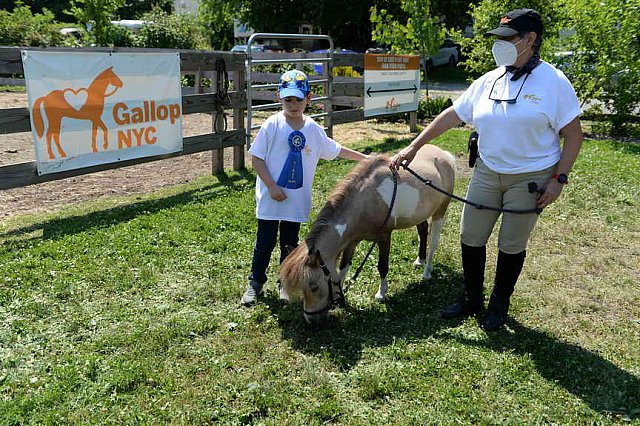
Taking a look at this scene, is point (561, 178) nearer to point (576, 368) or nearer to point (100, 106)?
point (576, 368)

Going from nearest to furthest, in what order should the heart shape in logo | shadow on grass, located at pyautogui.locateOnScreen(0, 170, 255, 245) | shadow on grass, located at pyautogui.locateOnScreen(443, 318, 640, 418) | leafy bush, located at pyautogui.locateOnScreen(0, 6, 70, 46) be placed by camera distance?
shadow on grass, located at pyautogui.locateOnScreen(443, 318, 640, 418) < shadow on grass, located at pyautogui.locateOnScreen(0, 170, 255, 245) < the heart shape in logo < leafy bush, located at pyautogui.locateOnScreen(0, 6, 70, 46)

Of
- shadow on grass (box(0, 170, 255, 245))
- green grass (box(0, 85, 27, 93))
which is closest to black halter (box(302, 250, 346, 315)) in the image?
shadow on grass (box(0, 170, 255, 245))

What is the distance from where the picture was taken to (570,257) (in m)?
5.40

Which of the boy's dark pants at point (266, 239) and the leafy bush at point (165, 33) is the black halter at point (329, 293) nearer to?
the boy's dark pants at point (266, 239)

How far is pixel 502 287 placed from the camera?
3.93 meters

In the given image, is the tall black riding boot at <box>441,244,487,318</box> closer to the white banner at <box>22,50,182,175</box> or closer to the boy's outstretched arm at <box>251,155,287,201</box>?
the boy's outstretched arm at <box>251,155,287,201</box>

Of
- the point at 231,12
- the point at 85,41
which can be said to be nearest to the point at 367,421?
the point at 85,41

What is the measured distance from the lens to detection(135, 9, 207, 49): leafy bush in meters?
24.1

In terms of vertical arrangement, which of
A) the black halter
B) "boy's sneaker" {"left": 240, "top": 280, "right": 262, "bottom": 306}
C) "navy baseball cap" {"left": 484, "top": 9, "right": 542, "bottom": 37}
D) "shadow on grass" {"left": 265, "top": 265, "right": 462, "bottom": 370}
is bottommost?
"shadow on grass" {"left": 265, "top": 265, "right": 462, "bottom": 370}

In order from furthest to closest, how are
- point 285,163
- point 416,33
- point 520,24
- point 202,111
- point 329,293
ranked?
point 416,33 < point 202,111 < point 285,163 < point 329,293 < point 520,24

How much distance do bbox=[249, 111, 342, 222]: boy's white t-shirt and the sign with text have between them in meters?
7.23

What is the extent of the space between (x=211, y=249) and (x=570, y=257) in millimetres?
3512

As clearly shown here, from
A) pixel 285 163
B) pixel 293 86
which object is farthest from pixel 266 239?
pixel 293 86

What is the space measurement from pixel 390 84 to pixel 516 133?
869cm
